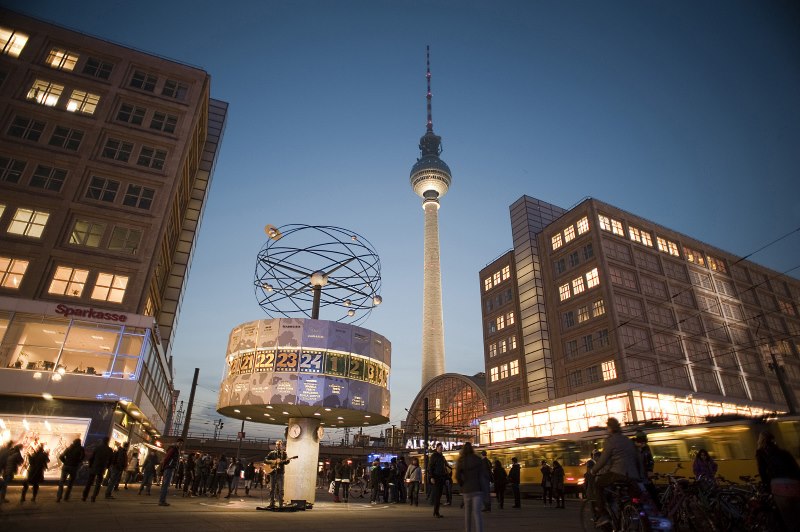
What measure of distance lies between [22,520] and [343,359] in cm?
1106

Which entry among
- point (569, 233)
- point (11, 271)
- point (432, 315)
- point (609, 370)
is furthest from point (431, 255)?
point (11, 271)

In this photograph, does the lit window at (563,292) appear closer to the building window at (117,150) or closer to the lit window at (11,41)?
the building window at (117,150)

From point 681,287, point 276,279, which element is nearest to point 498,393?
point 681,287

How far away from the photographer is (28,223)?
2817 centimetres

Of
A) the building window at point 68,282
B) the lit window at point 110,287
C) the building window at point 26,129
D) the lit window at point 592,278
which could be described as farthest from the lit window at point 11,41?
the lit window at point 592,278

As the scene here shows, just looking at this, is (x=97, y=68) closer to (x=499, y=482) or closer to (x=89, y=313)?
(x=89, y=313)

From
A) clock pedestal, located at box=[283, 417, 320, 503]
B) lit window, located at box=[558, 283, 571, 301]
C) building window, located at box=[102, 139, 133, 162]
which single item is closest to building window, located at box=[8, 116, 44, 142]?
building window, located at box=[102, 139, 133, 162]

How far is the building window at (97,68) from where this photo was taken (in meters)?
34.5

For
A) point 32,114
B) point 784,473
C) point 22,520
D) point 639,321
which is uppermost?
point 32,114

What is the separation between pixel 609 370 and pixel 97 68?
50.4 m

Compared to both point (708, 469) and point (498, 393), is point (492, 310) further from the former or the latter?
point (708, 469)

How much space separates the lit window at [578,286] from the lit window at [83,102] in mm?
46205

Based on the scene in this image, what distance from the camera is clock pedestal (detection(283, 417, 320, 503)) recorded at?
17.5 meters

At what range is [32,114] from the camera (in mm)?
31188
